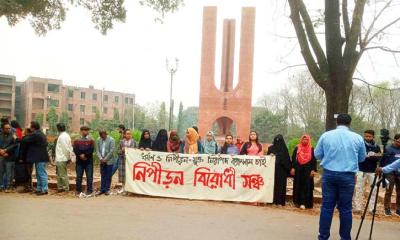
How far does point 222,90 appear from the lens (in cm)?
3953

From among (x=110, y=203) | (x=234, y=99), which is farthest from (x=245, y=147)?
(x=234, y=99)

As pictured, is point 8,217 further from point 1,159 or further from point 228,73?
point 228,73

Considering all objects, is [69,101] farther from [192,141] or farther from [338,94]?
[338,94]

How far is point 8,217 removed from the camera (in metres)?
6.85

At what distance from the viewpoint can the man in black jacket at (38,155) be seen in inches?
393

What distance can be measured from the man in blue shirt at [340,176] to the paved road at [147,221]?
2.52 ft

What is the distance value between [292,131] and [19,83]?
52745 millimetres

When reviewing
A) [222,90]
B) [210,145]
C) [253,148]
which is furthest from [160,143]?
[222,90]

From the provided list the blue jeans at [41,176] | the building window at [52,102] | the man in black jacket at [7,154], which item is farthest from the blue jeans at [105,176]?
the building window at [52,102]

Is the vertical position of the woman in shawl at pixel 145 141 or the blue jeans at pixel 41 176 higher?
the woman in shawl at pixel 145 141

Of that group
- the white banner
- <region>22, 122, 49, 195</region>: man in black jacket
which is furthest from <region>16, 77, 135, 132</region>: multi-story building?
the white banner

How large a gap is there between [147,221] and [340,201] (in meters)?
2.97

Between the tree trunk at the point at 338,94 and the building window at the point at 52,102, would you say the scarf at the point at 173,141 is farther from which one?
the building window at the point at 52,102

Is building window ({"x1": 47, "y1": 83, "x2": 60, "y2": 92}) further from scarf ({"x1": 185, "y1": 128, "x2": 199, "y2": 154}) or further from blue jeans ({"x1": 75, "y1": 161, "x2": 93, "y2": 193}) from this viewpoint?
scarf ({"x1": 185, "y1": 128, "x2": 199, "y2": 154})
